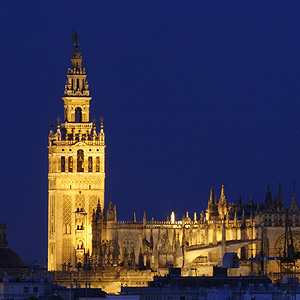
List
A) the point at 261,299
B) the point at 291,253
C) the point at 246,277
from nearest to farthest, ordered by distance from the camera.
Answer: the point at 291,253
the point at 261,299
the point at 246,277

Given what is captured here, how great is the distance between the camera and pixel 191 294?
577 feet

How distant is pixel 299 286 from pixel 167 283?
1247 cm

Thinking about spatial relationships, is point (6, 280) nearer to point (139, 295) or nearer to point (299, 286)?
point (139, 295)

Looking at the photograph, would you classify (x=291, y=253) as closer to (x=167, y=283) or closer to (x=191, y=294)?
(x=191, y=294)

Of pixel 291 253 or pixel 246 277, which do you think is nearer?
pixel 291 253

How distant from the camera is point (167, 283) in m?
188

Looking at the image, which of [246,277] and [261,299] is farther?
[246,277]

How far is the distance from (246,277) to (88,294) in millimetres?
29664

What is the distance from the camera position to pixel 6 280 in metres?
170

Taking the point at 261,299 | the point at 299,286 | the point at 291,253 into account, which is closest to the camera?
the point at 291,253

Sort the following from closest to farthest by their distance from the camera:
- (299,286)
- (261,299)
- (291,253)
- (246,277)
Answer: (291,253)
(261,299)
(299,286)
(246,277)

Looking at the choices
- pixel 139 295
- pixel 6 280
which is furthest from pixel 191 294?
pixel 6 280

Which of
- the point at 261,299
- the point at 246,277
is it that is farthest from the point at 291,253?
the point at 246,277

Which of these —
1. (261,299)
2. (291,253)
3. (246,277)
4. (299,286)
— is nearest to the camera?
(291,253)
